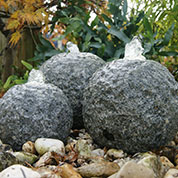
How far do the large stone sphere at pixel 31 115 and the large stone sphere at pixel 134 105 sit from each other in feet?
1.11

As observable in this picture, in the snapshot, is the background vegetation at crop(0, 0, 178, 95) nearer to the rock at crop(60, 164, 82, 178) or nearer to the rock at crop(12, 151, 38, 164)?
the rock at crop(12, 151, 38, 164)

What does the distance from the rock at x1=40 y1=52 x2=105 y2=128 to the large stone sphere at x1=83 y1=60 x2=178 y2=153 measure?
476 millimetres

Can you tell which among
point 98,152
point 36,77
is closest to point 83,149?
point 98,152

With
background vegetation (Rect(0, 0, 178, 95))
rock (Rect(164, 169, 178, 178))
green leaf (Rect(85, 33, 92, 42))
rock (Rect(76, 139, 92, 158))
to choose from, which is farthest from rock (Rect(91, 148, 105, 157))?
green leaf (Rect(85, 33, 92, 42))

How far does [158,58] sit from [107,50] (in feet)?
2.98

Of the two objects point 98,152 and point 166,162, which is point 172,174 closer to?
point 166,162

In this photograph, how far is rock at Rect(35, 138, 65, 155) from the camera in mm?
2129

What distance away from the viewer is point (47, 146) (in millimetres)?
2145

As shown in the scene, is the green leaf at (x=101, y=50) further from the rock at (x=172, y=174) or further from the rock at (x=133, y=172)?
the rock at (x=133, y=172)

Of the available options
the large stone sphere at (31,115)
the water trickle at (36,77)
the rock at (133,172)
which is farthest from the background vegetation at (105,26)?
the rock at (133,172)

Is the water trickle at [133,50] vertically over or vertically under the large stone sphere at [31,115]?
over

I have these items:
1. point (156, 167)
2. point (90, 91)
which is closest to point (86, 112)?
point (90, 91)

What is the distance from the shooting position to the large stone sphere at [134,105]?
2098 mm

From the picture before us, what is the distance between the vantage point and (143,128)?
6.91 ft
